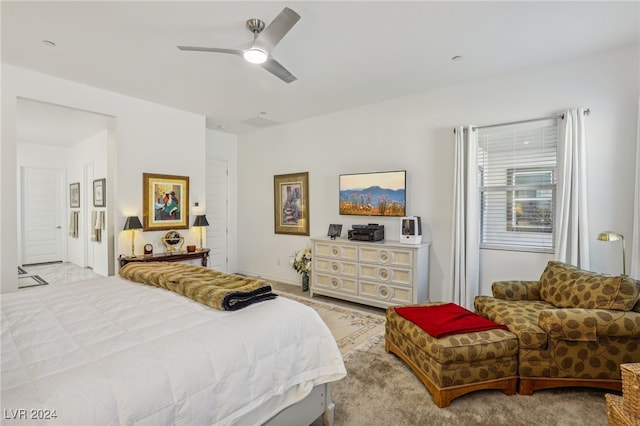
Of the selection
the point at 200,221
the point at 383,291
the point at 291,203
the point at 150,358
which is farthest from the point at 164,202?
the point at 150,358

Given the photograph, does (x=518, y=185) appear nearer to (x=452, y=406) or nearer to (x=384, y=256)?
(x=384, y=256)

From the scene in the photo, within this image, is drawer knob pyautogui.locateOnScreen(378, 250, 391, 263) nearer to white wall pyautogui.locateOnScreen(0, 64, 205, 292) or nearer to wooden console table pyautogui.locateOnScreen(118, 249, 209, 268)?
wooden console table pyautogui.locateOnScreen(118, 249, 209, 268)

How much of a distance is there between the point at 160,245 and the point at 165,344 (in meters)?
3.75

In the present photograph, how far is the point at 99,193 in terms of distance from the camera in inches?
227

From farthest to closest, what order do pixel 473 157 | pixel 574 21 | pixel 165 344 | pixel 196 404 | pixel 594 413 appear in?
1. pixel 473 157
2. pixel 574 21
3. pixel 594 413
4. pixel 165 344
5. pixel 196 404

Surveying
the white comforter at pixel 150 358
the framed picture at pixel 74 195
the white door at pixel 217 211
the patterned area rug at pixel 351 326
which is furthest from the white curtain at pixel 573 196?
the framed picture at pixel 74 195

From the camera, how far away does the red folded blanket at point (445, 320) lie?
2.24 metres

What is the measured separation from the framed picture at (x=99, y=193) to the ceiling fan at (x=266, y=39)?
14.4ft

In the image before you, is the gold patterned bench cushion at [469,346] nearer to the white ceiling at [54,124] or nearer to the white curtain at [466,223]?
the white curtain at [466,223]

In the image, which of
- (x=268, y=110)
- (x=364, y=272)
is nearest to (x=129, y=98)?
(x=268, y=110)

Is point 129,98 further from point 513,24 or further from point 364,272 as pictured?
point 513,24

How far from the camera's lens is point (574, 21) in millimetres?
2537

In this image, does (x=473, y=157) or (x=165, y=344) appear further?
(x=473, y=157)

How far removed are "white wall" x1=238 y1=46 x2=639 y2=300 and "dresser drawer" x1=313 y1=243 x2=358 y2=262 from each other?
1.77 feet
